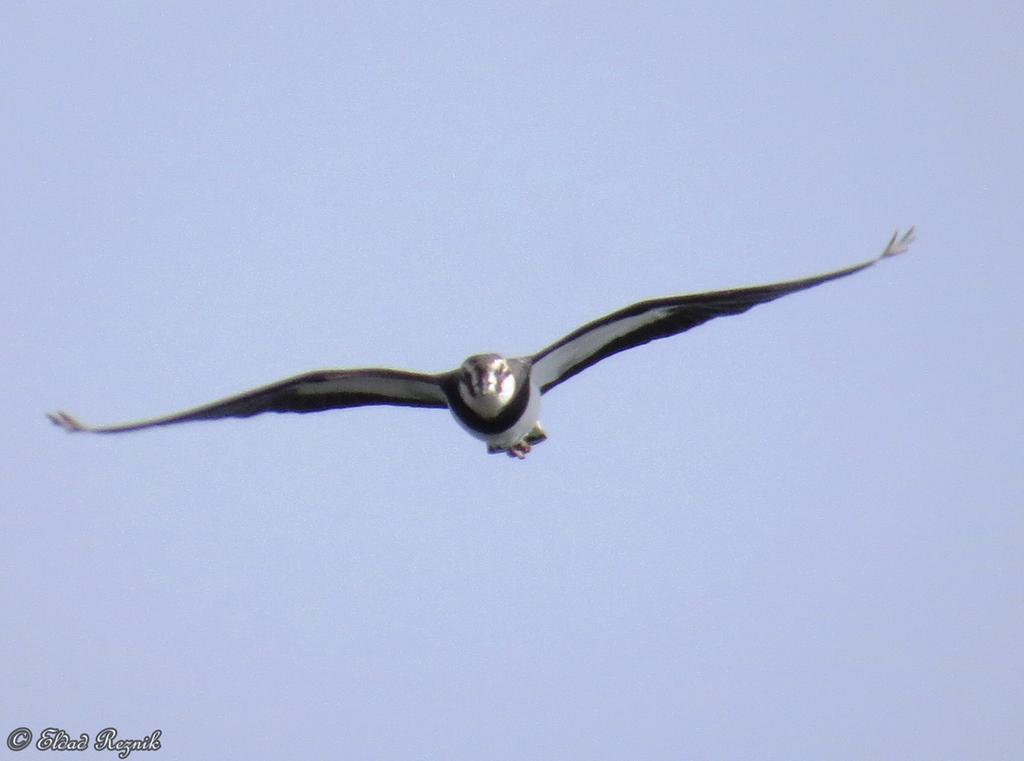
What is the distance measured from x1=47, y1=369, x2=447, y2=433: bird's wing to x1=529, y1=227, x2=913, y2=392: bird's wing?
1.11 m

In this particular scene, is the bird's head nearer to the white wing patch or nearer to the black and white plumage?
the black and white plumage

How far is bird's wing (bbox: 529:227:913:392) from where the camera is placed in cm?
1387

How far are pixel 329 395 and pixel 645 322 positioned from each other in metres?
3.18

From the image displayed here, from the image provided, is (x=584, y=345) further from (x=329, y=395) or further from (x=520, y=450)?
(x=329, y=395)

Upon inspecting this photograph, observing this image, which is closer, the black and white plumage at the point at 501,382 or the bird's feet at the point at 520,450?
the black and white plumage at the point at 501,382

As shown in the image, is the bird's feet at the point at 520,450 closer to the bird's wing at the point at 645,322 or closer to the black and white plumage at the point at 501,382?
the black and white plumage at the point at 501,382

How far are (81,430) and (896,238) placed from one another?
7325 mm

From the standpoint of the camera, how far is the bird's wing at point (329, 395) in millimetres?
15148

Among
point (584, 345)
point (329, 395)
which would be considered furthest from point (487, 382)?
point (329, 395)

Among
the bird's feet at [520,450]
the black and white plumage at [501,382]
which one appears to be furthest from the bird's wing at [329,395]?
the bird's feet at [520,450]

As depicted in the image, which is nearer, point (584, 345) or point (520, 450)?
point (584, 345)

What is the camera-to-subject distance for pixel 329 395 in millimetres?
15672

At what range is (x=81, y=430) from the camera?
1436 cm

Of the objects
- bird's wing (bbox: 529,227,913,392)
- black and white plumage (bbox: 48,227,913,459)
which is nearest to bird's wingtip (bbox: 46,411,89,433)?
black and white plumage (bbox: 48,227,913,459)
